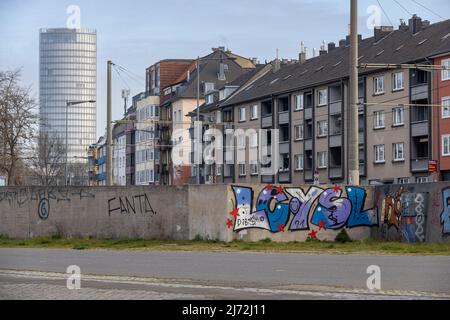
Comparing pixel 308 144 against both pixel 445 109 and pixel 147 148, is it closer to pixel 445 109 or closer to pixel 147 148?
pixel 445 109

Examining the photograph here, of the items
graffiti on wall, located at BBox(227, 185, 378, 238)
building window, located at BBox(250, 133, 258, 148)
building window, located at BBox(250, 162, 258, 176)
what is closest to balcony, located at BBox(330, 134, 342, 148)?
building window, located at BBox(250, 133, 258, 148)

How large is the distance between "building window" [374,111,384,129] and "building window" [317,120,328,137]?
23.5ft

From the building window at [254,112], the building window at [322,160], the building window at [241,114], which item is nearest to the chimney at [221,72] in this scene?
the building window at [241,114]

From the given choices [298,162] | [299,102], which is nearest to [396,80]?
[299,102]

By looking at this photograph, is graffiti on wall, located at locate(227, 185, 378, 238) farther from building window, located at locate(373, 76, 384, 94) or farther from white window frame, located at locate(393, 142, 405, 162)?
building window, located at locate(373, 76, 384, 94)

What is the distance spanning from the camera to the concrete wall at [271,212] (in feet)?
112

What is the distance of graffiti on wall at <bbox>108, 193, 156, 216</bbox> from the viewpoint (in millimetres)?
37375

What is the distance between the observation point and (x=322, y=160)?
3297 inches

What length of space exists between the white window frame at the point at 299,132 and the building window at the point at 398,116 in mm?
13934

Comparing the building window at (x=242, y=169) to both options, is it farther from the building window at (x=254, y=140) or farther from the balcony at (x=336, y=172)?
the balcony at (x=336, y=172)

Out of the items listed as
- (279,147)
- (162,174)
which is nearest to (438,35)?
(279,147)

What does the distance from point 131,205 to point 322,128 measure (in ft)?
157

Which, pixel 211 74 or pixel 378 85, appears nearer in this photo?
pixel 378 85
